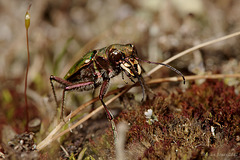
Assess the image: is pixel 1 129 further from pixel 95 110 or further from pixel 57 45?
pixel 57 45

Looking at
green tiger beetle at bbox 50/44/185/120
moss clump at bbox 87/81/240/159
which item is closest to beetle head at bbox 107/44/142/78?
green tiger beetle at bbox 50/44/185/120

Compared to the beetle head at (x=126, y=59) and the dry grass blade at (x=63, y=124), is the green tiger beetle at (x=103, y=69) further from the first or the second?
the dry grass blade at (x=63, y=124)

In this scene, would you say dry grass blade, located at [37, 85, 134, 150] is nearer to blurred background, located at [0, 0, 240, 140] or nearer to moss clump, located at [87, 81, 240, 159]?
blurred background, located at [0, 0, 240, 140]

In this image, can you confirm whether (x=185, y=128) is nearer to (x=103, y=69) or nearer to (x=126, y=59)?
(x=126, y=59)

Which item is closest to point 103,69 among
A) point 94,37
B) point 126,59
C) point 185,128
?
point 126,59

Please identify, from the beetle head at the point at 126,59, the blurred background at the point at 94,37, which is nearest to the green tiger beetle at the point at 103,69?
the beetle head at the point at 126,59

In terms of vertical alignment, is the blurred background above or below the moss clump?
above
